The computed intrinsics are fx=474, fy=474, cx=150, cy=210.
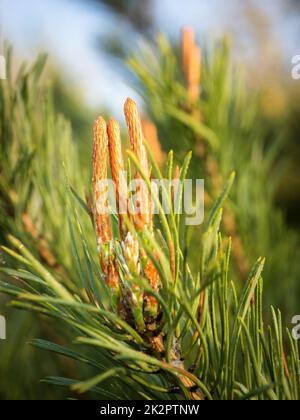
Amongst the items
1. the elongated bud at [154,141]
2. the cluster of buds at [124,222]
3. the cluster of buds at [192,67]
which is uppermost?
the cluster of buds at [192,67]

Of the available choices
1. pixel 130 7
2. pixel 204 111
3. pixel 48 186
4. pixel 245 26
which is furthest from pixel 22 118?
pixel 245 26

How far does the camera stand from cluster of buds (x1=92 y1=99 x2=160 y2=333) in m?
0.19

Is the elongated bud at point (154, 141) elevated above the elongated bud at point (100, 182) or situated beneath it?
elevated above


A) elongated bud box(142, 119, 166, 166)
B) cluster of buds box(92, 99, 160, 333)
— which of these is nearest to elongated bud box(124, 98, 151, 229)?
cluster of buds box(92, 99, 160, 333)

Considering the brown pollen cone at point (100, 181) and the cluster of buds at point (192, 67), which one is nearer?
the brown pollen cone at point (100, 181)

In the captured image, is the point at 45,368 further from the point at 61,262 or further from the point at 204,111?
the point at 204,111

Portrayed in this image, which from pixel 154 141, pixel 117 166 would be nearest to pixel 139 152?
pixel 117 166

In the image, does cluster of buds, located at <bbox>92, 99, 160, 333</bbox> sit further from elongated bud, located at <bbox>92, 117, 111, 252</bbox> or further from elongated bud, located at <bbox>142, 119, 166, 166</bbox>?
elongated bud, located at <bbox>142, 119, 166, 166</bbox>

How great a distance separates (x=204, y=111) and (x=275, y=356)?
0.29 m

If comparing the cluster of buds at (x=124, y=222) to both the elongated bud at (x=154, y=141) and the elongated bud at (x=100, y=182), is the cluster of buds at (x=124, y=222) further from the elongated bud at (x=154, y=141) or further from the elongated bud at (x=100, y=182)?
the elongated bud at (x=154, y=141)

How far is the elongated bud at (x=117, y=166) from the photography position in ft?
0.63

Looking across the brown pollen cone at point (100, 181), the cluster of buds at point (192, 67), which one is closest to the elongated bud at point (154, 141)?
the cluster of buds at point (192, 67)

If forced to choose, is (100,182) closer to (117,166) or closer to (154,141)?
A: (117,166)

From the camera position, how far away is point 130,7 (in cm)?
107
